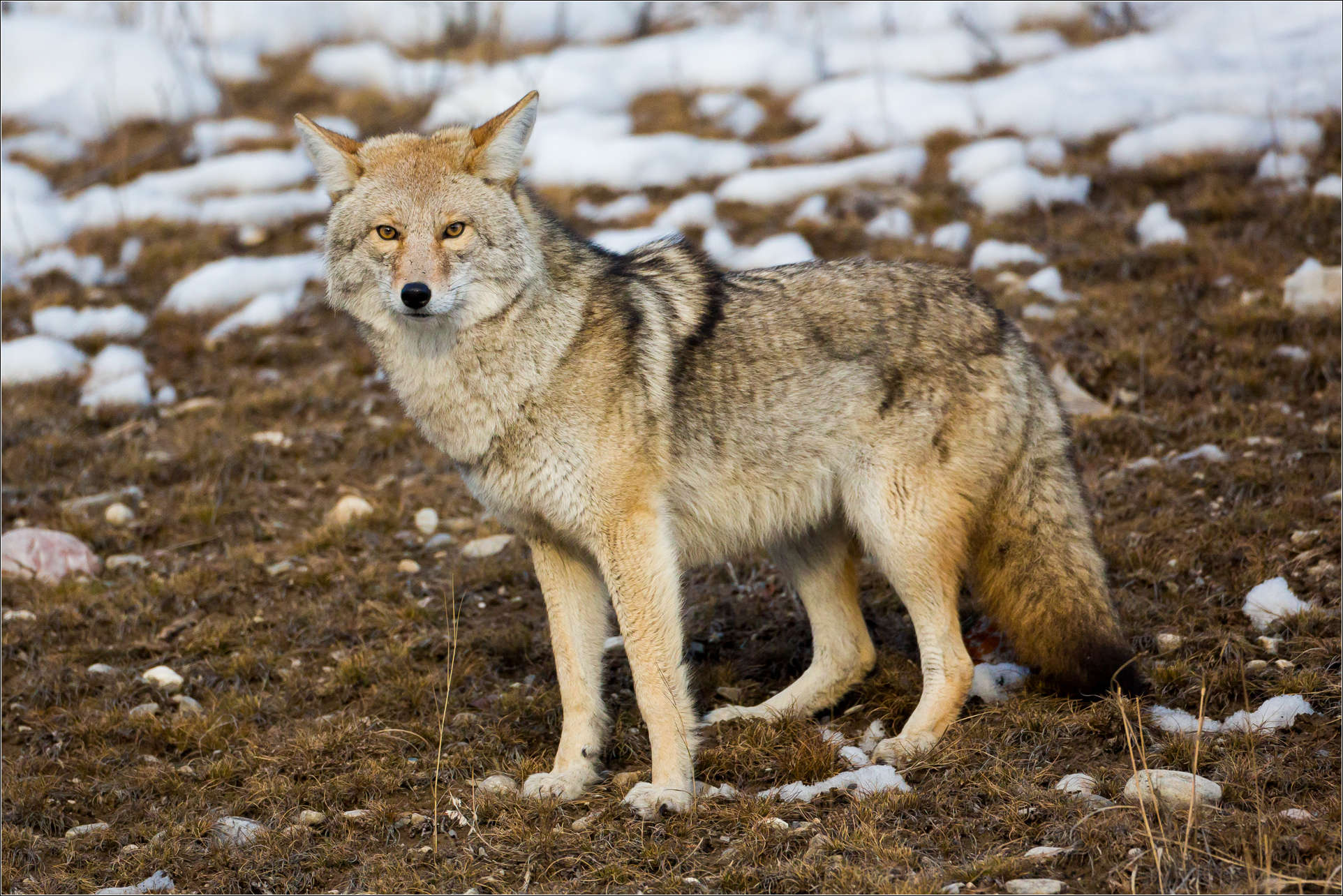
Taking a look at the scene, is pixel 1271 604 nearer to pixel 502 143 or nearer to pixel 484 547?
pixel 502 143

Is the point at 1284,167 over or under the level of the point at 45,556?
over

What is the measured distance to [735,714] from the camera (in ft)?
16.8

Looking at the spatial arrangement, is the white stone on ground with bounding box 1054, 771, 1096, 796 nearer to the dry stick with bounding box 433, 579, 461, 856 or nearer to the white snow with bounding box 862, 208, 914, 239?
the dry stick with bounding box 433, 579, 461, 856

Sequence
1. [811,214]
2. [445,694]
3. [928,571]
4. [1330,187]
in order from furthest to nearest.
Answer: [811,214] < [1330,187] < [445,694] < [928,571]

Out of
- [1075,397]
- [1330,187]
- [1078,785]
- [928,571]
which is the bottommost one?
[1078,785]

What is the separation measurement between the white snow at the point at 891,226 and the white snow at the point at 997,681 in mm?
6198

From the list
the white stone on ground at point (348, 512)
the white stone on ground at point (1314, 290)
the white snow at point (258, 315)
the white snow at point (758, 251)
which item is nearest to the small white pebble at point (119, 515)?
the white stone on ground at point (348, 512)

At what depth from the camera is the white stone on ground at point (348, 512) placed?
727 cm

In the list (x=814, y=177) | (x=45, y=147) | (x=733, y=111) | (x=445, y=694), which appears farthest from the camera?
(x=733, y=111)

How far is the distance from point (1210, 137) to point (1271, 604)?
7.36 m

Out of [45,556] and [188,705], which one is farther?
[45,556]

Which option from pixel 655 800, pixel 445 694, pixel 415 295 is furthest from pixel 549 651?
pixel 415 295

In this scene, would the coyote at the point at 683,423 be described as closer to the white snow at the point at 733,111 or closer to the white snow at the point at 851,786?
the white snow at the point at 851,786

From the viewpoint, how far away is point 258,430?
28.7 feet
